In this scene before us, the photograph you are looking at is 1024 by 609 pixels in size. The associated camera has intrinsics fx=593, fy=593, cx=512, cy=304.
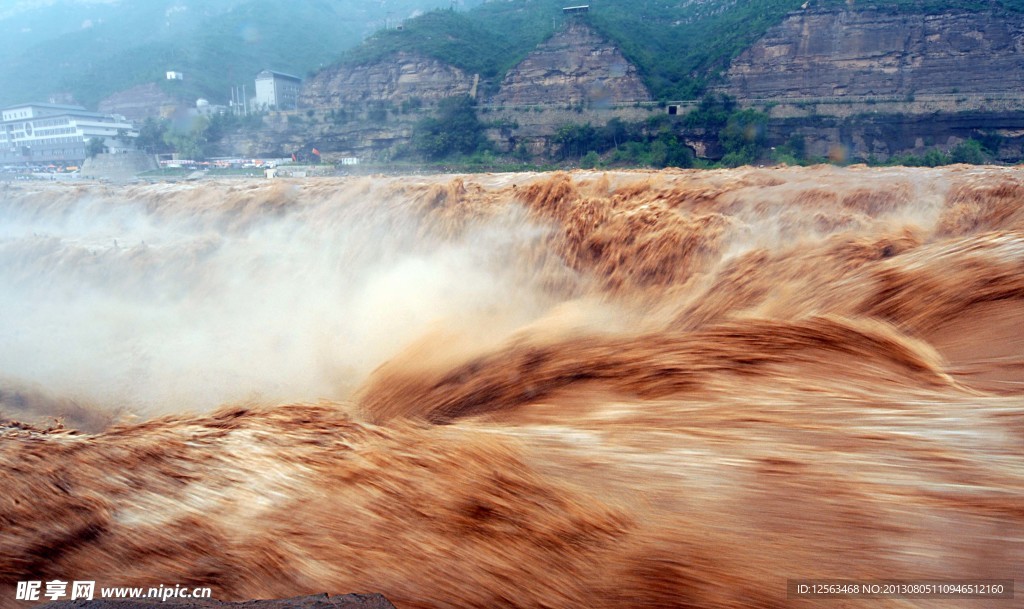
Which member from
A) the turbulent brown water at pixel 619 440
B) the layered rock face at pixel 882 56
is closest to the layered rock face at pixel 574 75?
the layered rock face at pixel 882 56

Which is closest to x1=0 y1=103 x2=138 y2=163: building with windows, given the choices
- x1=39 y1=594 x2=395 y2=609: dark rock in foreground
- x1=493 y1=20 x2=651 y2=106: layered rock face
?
x1=493 y1=20 x2=651 y2=106: layered rock face

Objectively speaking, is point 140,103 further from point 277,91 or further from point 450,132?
point 450,132

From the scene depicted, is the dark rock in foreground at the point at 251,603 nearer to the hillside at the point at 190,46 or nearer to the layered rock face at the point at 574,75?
the layered rock face at the point at 574,75

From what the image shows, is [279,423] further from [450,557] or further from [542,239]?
[542,239]

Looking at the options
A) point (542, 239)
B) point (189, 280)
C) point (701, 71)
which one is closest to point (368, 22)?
point (701, 71)

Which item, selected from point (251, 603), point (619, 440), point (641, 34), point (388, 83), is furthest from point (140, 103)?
point (619, 440)
